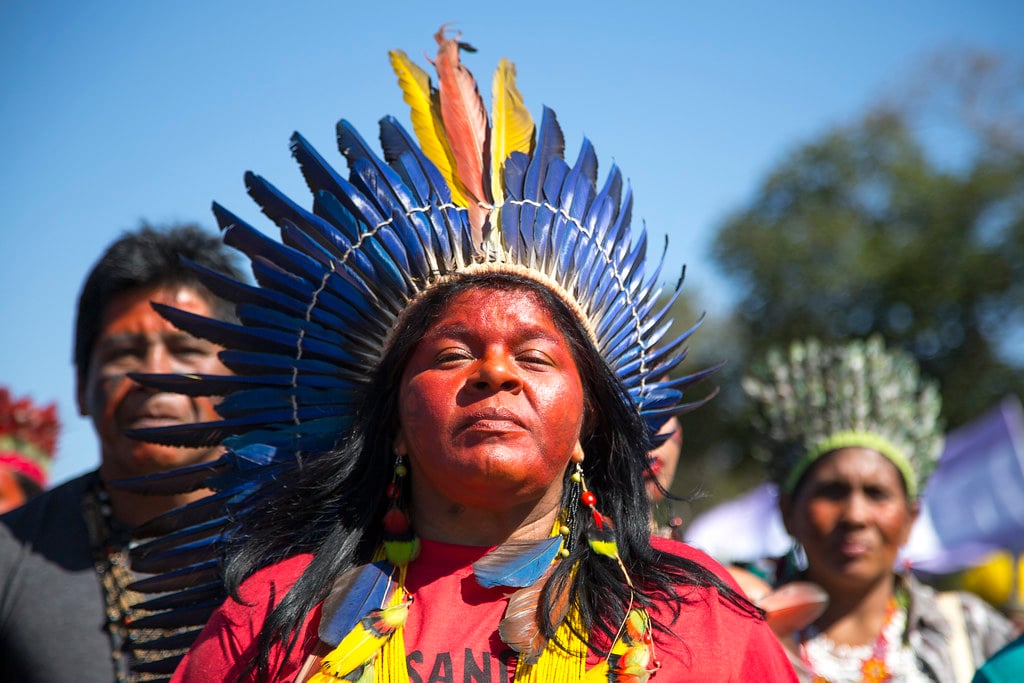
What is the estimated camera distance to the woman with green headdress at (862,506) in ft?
14.6

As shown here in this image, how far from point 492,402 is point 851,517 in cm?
260

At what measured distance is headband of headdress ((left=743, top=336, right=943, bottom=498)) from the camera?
500 cm

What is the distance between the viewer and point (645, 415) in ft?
10.0

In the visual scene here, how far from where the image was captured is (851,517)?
4.58 metres

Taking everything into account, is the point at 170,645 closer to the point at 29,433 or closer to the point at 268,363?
the point at 268,363

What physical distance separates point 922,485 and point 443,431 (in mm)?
3304

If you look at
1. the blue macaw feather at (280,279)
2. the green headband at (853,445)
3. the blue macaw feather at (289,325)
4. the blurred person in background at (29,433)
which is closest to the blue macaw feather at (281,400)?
the blue macaw feather at (289,325)

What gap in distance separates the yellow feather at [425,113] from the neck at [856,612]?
2.60 meters

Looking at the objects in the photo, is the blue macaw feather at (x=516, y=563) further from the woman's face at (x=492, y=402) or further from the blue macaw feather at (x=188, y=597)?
the blue macaw feather at (x=188, y=597)

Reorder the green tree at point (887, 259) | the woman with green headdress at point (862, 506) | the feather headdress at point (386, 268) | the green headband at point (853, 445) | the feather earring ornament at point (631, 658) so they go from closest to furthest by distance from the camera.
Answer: the feather earring ornament at point (631, 658), the feather headdress at point (386, 268), the woman with green headdress at point (862, 506), the green headband at point (853, 445), the green tree at point (887, 259)

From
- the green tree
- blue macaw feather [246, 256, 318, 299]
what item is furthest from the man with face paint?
the green tree

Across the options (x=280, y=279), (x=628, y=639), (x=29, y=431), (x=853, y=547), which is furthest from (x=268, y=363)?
(x=29, y=431)

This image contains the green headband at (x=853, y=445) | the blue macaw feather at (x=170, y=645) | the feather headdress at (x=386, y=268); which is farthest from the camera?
the green headband at (x=853, y=445)

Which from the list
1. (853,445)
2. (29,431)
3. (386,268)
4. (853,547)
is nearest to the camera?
(386,268)
